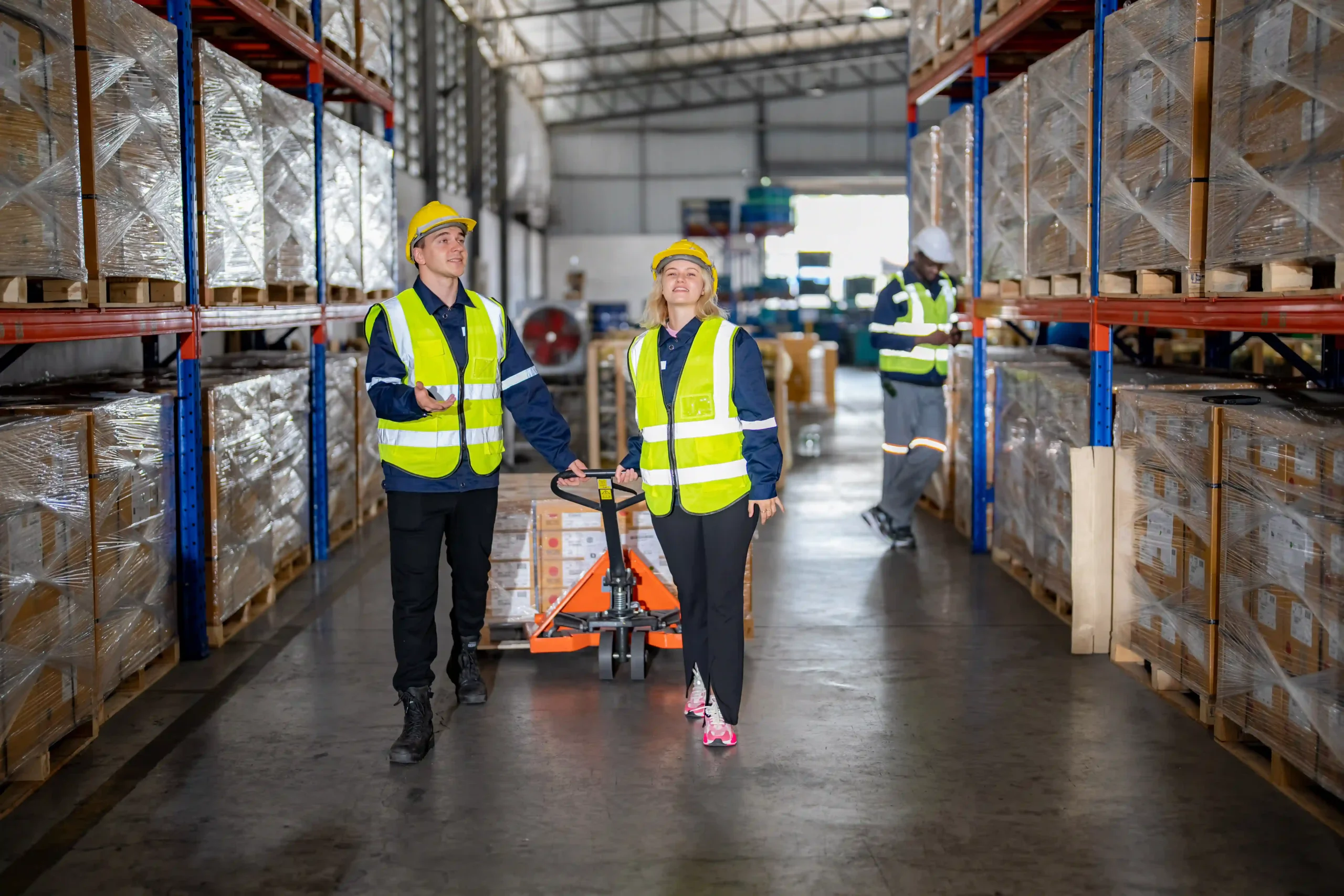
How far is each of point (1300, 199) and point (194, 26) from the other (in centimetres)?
616

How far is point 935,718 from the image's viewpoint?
490 centimetres

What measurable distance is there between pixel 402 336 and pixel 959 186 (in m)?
5.15

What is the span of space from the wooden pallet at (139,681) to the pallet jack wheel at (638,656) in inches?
80.4

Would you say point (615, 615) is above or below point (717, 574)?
below

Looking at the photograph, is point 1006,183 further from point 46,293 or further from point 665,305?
point 46,293

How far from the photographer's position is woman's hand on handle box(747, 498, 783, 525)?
432cm

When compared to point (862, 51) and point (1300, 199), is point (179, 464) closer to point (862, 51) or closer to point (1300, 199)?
point (1300, 199)

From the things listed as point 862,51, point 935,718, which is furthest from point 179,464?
point 862,51

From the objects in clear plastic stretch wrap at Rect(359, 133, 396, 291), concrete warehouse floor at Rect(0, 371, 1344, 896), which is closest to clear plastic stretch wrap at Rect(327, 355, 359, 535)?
clear plastic stretch wrap at Rect(359, 133, 396, 291)

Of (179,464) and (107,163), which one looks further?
(179,464)

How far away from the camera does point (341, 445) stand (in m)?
8.73

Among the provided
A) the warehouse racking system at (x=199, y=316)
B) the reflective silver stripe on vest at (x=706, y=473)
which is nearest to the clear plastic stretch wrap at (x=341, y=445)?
the warehouse racking system at (x=199, y=316)

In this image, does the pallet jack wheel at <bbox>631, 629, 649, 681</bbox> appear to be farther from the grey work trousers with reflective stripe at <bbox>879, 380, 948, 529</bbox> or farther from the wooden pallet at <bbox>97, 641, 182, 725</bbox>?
the grey work trousers with reflective stripe at <bbox>879, 380, 948, 529</bbox>

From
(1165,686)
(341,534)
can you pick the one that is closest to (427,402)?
(1165,686)
